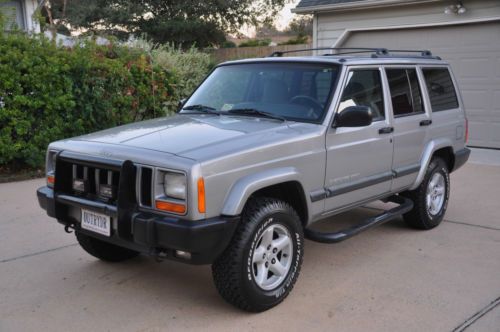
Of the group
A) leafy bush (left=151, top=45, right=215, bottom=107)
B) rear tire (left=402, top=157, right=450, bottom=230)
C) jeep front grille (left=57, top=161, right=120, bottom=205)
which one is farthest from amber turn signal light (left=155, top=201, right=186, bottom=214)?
leafy bush (left=151, top=45, right=215, bottom=107)

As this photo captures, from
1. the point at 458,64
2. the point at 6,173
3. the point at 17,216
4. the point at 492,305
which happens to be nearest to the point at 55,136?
the point at 6,173

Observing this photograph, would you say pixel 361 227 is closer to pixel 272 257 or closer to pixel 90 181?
pixel 272 257

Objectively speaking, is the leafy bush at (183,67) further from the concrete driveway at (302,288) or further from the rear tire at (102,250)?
the rear tire at (102,250)

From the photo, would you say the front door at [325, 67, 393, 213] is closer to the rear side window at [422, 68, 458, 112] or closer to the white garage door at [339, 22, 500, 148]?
the rear side window at [422, 68, 458, 112]

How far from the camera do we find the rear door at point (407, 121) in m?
5.21

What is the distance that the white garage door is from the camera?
10.5 m

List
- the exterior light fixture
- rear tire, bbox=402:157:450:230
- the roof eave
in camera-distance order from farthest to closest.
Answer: the roof eave
the exterior light fixture
rear tire, bbox=402:157:450:230

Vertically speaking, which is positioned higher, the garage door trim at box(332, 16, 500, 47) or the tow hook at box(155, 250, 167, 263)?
the garage door trim at box(332, 16, 500, 47)

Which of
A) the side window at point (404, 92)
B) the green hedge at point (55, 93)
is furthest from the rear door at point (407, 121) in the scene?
the green hedge at point (55, 93)

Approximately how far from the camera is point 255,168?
3.76 metres

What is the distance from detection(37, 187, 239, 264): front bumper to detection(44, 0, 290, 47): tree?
23544mm

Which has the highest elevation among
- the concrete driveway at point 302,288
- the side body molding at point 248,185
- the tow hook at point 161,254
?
the side body molding at point 248,185

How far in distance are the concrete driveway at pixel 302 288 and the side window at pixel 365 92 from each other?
55.7 inches

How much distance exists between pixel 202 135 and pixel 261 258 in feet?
3.30
